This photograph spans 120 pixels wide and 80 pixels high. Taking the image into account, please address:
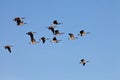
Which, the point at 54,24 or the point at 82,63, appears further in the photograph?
the point at 82,63

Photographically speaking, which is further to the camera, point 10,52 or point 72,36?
point 72,36

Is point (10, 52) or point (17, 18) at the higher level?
point (17, 18)

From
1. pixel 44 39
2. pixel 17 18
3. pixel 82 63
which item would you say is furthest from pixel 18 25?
pixel 82 63

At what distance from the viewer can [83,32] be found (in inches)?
3169

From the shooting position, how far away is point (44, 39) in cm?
8081

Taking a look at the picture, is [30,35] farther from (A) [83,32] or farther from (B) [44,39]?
(A) [83,32]

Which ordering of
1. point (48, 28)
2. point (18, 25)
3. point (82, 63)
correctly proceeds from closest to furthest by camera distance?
point (18, 25) → point (48, 28) → point (82, 63)

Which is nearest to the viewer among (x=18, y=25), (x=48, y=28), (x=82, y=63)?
(x=18, y=25)

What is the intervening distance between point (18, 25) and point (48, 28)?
22.7ft

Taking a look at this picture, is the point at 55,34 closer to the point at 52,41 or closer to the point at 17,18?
the point at 52,41

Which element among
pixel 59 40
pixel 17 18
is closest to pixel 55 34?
pixel 59 40

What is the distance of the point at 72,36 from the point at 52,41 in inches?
175

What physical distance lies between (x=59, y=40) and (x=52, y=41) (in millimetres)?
1185

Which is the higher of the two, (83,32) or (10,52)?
(83,32)
